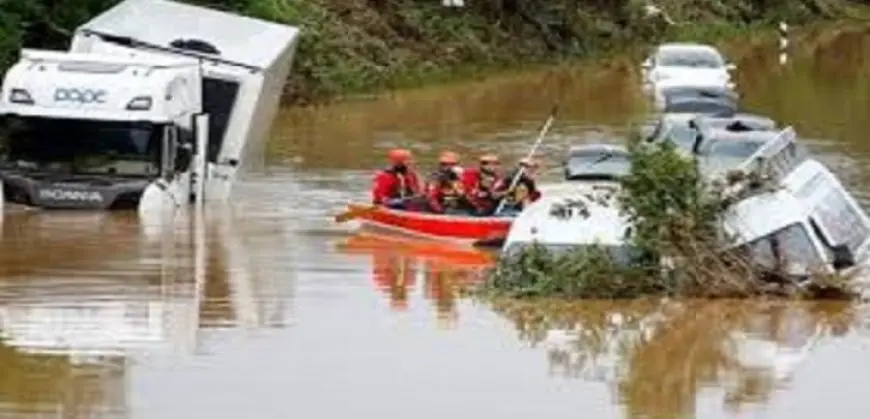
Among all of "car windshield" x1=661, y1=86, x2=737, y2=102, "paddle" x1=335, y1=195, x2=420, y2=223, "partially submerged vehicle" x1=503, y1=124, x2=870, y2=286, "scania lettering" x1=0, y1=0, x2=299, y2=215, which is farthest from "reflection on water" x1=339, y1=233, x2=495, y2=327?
"car windshield" x1=661, y1=86, x2=737, y2=102

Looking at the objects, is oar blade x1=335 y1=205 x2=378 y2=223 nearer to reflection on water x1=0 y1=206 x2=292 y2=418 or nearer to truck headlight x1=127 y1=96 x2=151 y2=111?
A: reflection on water x1=0 y1=206 x2=292 y2=418

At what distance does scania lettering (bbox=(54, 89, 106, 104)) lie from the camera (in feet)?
96.1

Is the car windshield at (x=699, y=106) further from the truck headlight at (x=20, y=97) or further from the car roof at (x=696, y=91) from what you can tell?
the truck headlight at (x=20, y=97)

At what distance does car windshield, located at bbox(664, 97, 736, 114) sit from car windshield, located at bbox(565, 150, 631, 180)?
8609mm

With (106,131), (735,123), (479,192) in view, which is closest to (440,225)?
(479,192)

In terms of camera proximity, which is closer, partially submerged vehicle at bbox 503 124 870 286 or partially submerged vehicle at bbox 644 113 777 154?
partially submerged vehicle at bbox 503 124 870 286

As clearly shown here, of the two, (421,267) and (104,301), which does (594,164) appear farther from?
(104,301)

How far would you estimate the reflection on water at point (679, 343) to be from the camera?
18297mm

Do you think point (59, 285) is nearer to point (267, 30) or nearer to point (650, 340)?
point (650, 340)

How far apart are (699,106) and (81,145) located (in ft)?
52.9

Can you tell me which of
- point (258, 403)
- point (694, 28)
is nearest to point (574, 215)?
point (258, 403)

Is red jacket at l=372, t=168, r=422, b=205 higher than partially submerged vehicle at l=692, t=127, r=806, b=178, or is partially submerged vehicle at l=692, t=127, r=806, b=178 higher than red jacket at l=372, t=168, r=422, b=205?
partially submerged vehicle at l=692, t=127, r=806, b=178

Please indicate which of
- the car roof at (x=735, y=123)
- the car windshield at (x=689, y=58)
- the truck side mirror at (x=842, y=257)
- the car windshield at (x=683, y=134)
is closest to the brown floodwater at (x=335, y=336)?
the truck side mirror at (x=842, y=257)

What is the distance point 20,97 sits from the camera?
29.6 metres
